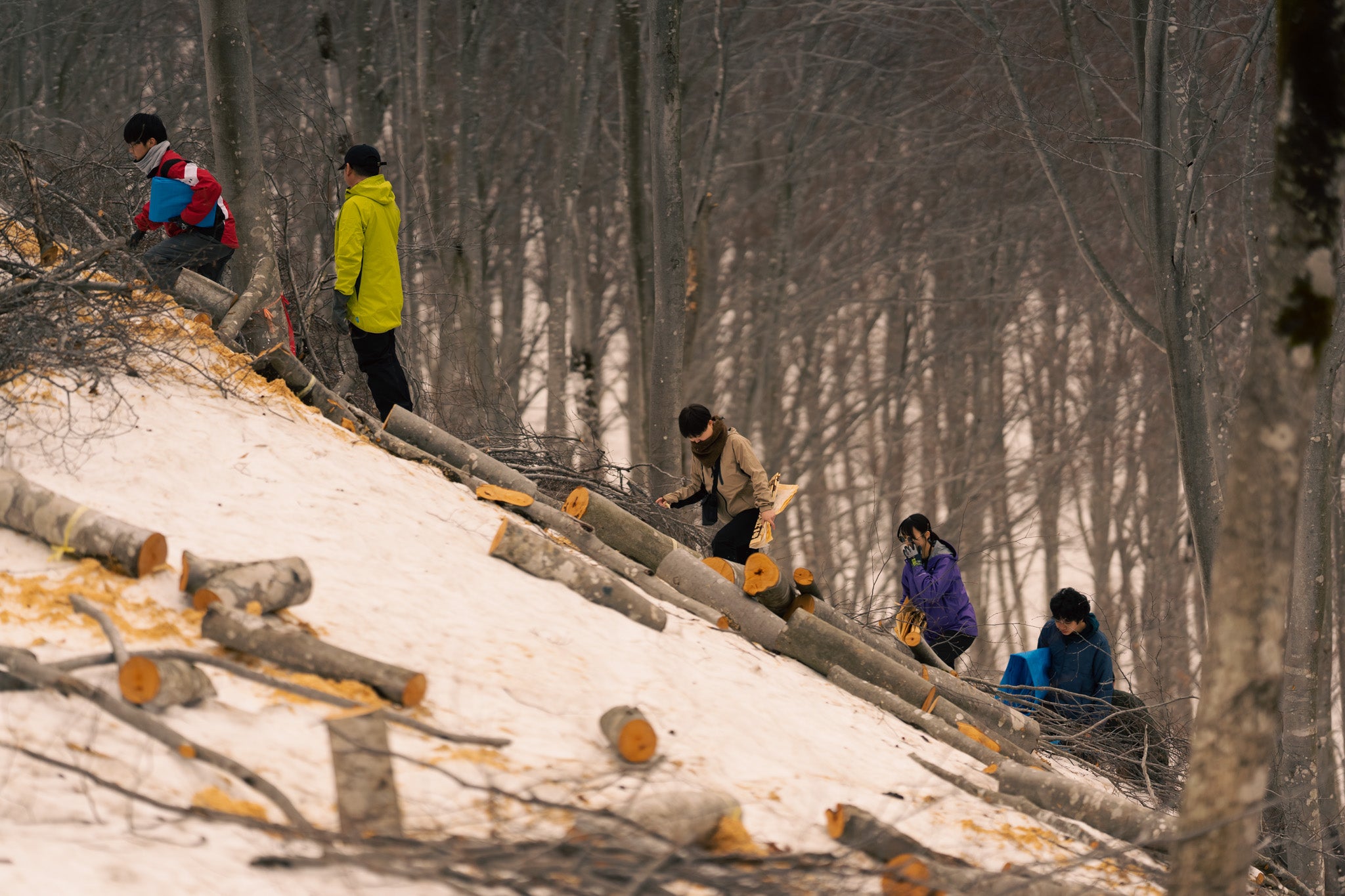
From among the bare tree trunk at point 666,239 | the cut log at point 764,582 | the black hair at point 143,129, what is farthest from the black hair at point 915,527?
the black hair at point 143,129

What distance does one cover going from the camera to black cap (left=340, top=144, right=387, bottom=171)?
7172 millimetres

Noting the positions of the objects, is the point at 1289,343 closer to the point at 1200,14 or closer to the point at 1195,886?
the point at 1195,886

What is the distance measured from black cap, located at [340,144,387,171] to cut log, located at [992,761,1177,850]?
208 inches

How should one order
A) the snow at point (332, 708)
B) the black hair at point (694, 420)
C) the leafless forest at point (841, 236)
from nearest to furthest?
the snow at point (332, 708), the black hair at point (694, 420), the leafless forest at point (841, 236)

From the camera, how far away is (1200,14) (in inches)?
304

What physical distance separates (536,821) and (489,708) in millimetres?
912

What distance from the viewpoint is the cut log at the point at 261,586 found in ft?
13.5

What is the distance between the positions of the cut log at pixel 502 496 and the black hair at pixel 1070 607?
Result: 3.39 metres

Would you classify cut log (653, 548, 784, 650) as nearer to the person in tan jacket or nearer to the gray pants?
the person in tan jacket

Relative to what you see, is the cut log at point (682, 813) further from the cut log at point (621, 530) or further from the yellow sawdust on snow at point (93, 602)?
the cut log at point (621, 530)

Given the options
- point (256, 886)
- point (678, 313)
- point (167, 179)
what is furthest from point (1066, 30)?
point (256, 886)

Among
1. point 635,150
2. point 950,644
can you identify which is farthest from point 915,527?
point 635,150

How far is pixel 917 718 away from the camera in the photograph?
5773mm

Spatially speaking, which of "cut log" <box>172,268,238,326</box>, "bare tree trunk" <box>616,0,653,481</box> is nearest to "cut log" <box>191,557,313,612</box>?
"cut log" <box>172,268,238,326</box>
